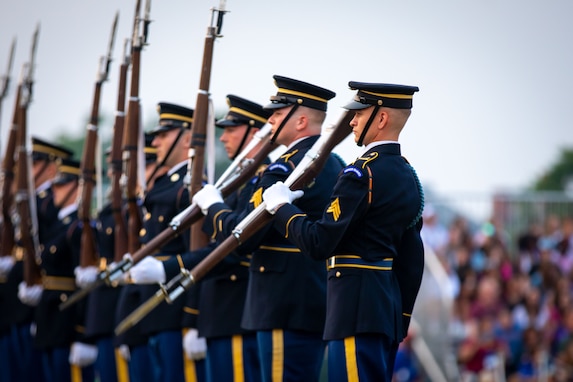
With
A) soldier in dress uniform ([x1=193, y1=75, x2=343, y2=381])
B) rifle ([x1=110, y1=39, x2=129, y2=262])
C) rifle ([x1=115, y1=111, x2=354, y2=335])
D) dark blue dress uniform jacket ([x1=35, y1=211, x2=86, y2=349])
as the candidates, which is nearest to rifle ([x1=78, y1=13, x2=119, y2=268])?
dark blue dress uniform jacket ([x1=35, y1=211, x2=86, y2=349])

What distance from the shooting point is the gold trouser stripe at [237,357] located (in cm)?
759

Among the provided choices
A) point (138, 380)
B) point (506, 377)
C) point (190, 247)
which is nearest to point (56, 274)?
point (138, 380)

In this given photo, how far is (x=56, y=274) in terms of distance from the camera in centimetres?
1026

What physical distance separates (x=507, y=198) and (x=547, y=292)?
10.1ft

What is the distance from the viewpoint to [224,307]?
25.3ft

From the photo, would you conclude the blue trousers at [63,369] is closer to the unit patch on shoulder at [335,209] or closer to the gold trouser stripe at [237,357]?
the gold trouser stripe at [237,357]

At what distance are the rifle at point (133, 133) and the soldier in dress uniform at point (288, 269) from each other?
6.35 ft

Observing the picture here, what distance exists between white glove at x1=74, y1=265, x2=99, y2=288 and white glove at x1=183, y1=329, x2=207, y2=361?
1.64 metres

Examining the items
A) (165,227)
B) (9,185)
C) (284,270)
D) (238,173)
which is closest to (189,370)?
(165,227)

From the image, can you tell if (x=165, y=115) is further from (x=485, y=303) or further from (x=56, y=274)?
(x=485, y=303)

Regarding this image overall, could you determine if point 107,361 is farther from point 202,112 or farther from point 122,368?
point 202,112

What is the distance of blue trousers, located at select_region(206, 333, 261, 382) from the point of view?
300 inches

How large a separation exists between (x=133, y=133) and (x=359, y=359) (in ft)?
12.8

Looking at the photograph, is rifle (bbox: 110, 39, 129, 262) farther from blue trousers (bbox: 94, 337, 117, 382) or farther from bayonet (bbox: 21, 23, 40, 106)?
bayonet (bbox: 21, 23, 40, 106)
